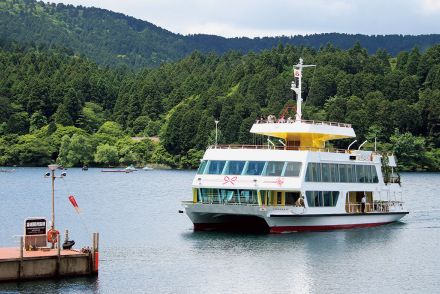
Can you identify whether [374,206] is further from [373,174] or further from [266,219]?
[266,219]

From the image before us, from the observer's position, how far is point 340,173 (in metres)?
62.4

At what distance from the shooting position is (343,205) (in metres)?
62.2

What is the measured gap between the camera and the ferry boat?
57594 millimetres

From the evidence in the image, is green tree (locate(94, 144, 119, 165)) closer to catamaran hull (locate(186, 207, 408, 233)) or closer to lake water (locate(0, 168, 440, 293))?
lake water (locate(0, 168, 440, 293))

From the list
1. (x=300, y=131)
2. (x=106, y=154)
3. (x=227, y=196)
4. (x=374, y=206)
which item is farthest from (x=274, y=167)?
(x=106, y=154)

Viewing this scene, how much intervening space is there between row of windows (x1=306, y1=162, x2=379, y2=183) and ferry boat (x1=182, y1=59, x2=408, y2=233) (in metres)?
0.07

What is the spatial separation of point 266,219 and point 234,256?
804 centimetres

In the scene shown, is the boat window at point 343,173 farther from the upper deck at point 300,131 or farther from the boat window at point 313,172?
the boat window at point 313,172

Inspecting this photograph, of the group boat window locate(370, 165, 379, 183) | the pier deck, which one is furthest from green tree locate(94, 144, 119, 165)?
the pier deck

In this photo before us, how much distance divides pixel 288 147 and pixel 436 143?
430 ft

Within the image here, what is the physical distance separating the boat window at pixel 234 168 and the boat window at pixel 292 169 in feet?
9.70

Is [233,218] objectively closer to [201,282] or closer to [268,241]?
[268,241]

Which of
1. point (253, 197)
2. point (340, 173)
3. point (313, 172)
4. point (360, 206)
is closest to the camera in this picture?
point (253, 197)

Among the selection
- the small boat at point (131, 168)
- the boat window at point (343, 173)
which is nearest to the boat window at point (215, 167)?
the boat window at point (343, 173)
